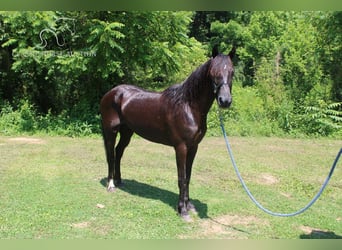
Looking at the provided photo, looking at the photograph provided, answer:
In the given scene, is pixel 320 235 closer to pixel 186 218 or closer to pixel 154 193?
pixel 186 218

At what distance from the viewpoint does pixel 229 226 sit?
4441 millimetres

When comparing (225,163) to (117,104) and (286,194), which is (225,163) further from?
(117,104)

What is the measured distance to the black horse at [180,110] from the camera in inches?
155

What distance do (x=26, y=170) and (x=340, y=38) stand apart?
34.3ft

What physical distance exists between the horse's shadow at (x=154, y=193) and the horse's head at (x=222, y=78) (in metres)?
1.79

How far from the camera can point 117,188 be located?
575cm

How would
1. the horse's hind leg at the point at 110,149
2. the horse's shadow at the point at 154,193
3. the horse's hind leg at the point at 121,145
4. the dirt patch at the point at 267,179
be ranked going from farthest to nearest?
the dirt patch at the point at 267,179
the horse's hind leg at the point at 121,145
the horse's hind leg at the point at 110,149
the horse's shadow at the point at 154,193

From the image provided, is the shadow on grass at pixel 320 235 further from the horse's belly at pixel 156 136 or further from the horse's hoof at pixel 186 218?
the horse's belly at pixel 156 136

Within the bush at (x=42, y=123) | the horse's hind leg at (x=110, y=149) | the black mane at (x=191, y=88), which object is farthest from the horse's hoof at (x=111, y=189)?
the bush at (x=42, y=123)

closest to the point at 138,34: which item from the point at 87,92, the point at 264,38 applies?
the point at 87,92

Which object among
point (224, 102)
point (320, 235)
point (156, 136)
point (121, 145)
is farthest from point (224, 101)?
point (121, 145)

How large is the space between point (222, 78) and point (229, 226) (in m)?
1.88

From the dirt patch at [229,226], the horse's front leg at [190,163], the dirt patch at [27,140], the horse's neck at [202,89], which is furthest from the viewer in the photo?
the dirt patch at [27,140]

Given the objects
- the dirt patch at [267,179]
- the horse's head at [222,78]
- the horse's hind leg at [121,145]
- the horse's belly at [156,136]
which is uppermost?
the horse's head at [222,78]
